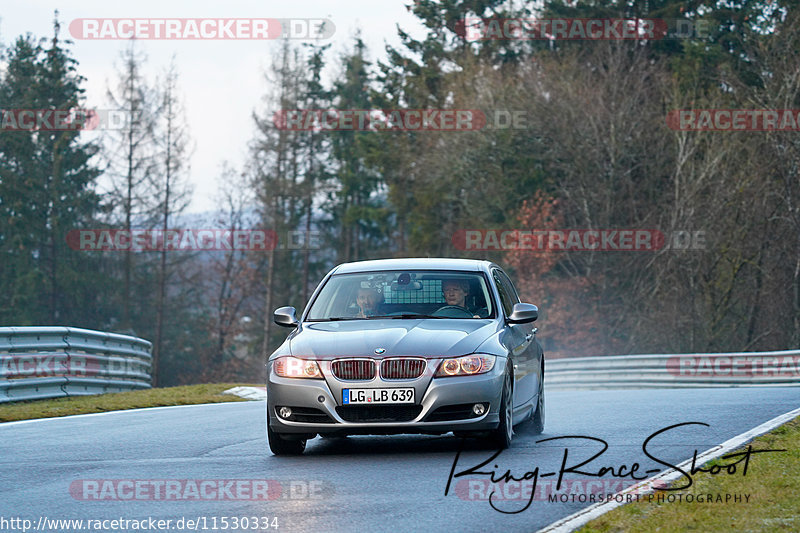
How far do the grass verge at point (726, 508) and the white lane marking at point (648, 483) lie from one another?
0.25ft

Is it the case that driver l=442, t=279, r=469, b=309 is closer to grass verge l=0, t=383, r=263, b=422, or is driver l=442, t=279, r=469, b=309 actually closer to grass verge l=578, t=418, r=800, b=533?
grass verge l=578, t=418, r=800, b=533

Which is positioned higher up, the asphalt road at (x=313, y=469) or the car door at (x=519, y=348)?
the car door at (x=519, y=348)

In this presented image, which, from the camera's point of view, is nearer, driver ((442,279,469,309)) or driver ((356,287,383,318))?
driver ((356,287,383,318))

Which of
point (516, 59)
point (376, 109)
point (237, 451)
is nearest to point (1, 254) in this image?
point (376, 109)

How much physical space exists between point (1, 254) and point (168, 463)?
52.2 metres

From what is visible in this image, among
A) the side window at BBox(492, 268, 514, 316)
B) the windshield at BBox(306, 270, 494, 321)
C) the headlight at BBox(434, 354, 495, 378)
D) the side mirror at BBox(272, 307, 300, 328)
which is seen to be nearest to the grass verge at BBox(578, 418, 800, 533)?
the headlight at BBox(434, 354, 495, 378)

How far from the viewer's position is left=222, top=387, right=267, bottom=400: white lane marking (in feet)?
63.7

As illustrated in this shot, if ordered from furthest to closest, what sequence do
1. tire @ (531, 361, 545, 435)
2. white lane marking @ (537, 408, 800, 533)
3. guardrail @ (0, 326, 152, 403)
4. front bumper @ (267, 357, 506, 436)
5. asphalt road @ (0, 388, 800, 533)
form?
guardrail @ (0, 326, 152, 403), tire @ (531, 361, 545, 435), front bumper @ (267, 357, 506, 436), asphalt road @ (0, 388, 800, 533), white lane marking @ (537, 408, 800, 533)

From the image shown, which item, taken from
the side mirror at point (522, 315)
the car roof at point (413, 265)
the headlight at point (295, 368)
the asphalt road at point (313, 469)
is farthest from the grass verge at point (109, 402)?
the side mirror at point (522, 315)

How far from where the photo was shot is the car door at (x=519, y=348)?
1030cm

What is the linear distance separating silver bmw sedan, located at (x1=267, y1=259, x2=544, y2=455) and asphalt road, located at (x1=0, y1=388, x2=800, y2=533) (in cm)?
28

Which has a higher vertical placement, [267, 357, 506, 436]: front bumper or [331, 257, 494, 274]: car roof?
[331, 257, 494, 274]: car roof

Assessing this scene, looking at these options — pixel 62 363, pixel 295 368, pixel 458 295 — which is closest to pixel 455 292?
pixel 458 295

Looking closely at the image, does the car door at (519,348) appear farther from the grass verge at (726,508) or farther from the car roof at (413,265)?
the grass verge at (726,508)
